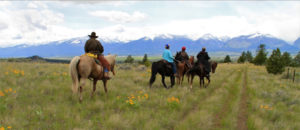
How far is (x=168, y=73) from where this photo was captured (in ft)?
39.2

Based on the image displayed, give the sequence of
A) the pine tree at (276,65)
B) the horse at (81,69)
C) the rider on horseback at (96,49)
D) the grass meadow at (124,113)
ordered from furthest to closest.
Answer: the pine tree at (276,65) → the rider on horseback at (96,49) → the horse at (81,69) → the grass meadow at (124,113)

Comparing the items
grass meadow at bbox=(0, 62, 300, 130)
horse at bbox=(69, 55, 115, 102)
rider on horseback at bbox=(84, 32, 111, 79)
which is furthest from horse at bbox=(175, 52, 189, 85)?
horse at bbox=(69, 55, 115, 102)

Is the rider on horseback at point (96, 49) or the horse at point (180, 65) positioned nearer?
the rider on horseback at point (96, 49)

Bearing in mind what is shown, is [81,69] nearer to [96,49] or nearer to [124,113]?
[96,49]

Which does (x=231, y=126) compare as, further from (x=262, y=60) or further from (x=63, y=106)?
(x=262, y=60)

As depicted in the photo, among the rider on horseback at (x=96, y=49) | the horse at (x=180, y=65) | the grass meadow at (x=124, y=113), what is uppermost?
the rider on horseback at (x=96, y=49)

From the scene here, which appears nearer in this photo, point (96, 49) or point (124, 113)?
point (124, 113)

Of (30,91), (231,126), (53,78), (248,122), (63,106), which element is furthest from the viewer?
(53,78)

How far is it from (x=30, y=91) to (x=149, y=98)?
570 centimetres

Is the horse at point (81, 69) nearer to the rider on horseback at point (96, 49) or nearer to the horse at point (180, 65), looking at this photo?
the rider on horseback at point (96, 49)

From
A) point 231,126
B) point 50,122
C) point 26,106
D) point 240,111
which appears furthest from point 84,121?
point 240,111

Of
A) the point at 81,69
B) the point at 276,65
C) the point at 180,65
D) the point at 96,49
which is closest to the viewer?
the point at 81,69

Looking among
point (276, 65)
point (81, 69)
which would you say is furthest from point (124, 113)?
point (276, 65)

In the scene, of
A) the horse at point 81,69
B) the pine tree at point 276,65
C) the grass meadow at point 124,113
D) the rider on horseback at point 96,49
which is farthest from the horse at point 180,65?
the pine tree at point 276,65
